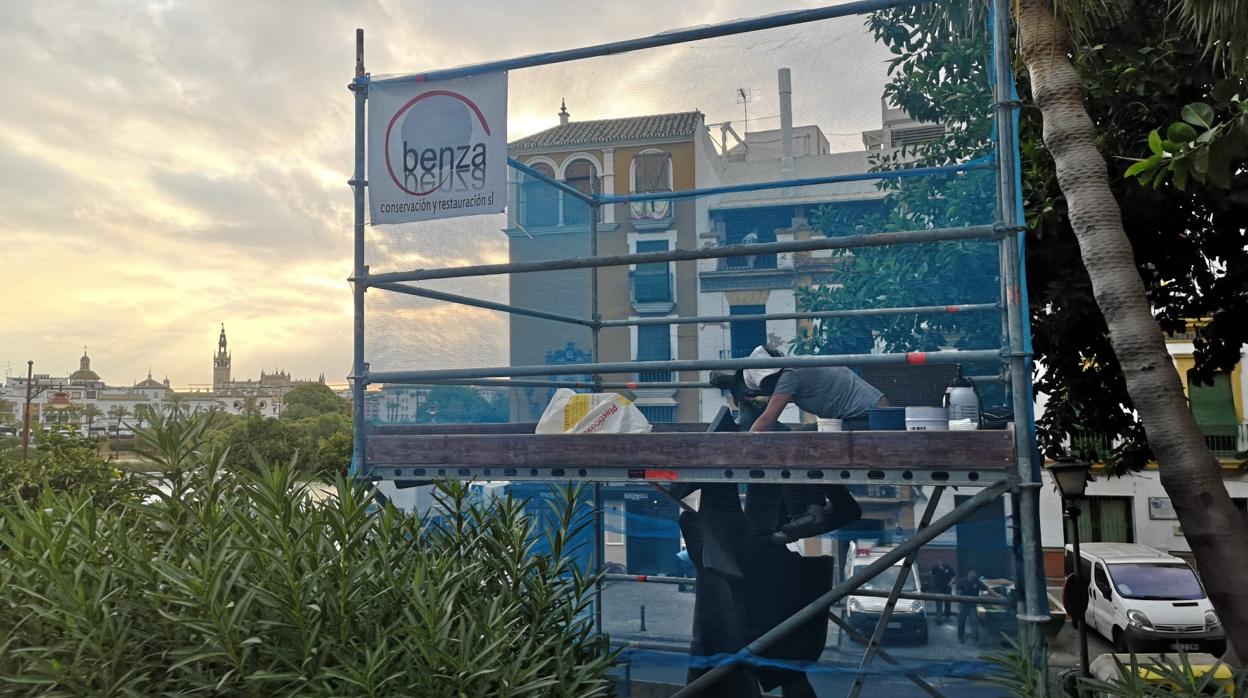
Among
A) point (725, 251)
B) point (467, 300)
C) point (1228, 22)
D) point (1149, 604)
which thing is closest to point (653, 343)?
point (467, 300)

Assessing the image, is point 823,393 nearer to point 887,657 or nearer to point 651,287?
point 887,657

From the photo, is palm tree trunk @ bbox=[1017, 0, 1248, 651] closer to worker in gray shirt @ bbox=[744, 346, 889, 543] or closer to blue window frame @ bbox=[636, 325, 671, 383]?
worker in gray shirt @ bbox=[744, 346, 889, 543]

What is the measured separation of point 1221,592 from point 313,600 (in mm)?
3886

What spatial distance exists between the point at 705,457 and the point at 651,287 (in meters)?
2.67

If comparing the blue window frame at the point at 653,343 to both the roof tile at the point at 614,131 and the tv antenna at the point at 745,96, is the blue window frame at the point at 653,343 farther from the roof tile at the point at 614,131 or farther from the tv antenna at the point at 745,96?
the tv antenna at the point at 745,96

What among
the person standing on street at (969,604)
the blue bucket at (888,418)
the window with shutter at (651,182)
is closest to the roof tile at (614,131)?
the window with shutter at (651,182)

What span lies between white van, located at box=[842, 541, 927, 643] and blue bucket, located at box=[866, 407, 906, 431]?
0.62 metres

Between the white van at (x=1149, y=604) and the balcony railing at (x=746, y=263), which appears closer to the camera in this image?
the balcony railing at (x=746, y=263)

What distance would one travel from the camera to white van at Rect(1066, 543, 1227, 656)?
14.1 m

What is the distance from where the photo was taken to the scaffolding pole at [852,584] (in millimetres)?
3902

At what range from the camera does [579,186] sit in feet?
23.0

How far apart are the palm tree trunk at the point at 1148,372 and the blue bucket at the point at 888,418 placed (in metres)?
1.11

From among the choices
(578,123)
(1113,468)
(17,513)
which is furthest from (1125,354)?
(1113,468)

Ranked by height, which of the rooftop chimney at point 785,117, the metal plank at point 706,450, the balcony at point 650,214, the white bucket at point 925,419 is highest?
the rooftop chimney at point 785,117
